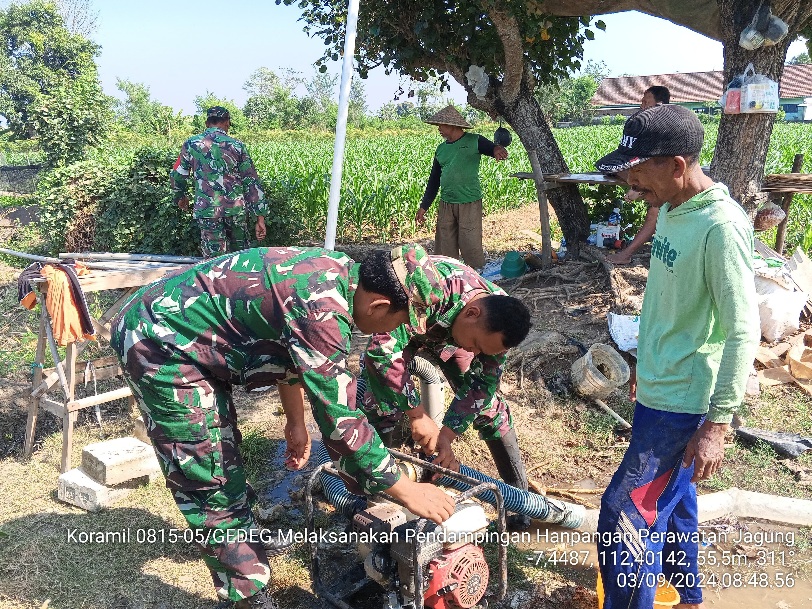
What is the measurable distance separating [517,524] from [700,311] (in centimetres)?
180

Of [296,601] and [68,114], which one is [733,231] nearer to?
[296,601]

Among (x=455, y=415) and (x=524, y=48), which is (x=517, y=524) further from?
(x=524, y=48)

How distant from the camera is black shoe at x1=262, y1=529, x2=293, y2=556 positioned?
3.03m

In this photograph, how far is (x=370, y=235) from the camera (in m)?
11.5

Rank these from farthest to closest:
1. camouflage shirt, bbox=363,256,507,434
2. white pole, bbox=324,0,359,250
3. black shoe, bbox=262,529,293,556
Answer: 1. white pole, bbox=324,0,359,250
2. black shoe, bbox=262,529,293,556
3. camouflage shirt, bbox=363,256,507,434

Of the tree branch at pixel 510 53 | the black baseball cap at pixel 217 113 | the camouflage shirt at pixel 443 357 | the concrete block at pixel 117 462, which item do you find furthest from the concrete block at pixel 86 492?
the tree branch at pixel 510 53

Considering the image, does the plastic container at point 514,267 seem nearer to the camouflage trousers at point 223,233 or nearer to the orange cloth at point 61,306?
the camouflage trousers at point 223,233

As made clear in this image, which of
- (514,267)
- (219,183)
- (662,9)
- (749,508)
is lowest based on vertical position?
(749,508)

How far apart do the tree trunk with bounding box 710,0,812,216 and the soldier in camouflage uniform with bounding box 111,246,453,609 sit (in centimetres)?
419

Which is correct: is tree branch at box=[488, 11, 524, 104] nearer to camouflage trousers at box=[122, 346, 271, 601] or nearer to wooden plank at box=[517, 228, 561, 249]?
wooden plank at box=[517, 228, 561, 249]

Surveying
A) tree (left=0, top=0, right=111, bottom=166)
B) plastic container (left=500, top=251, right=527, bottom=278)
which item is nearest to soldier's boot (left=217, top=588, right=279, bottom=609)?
plastic container (left=500, top=251, right=527, bottom=278)

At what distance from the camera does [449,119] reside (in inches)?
282

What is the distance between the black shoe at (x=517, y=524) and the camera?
352 cm

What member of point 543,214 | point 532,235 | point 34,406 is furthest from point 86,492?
point 532,235
